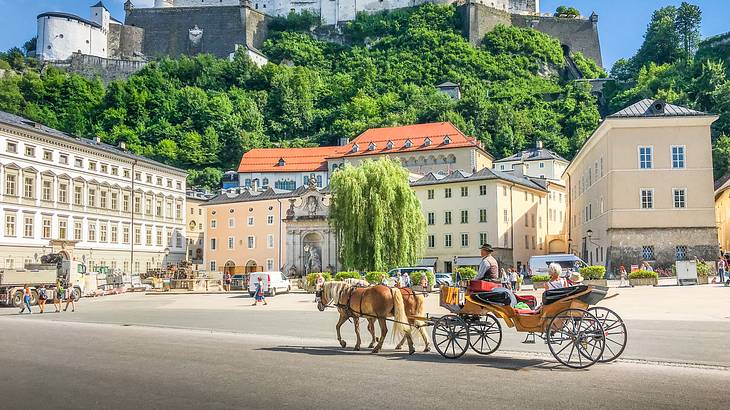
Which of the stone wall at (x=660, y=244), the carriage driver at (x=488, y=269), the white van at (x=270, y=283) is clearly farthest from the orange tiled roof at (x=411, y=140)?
the carriage driver at (x=488, y=269)

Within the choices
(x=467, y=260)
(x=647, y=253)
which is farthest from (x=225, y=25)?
(x=647, y=253)

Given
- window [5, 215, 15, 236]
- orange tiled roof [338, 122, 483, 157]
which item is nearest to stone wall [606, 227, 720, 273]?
window [5, 215, 15, 236]

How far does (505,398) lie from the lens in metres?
8.80

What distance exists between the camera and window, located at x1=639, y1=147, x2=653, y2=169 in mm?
42375

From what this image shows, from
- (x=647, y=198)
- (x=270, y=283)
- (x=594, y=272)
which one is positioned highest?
(x=647, y=198)

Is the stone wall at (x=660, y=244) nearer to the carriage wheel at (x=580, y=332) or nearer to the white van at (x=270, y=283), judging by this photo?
the white van at (x=270, y=283)

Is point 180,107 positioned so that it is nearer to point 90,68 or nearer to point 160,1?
point 90,68

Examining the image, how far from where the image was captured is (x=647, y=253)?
42.7 m

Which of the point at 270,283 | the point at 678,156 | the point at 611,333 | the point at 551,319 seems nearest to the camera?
the point at 551,319

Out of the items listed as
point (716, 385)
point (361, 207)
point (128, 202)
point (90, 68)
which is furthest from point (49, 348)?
point (90, 68)

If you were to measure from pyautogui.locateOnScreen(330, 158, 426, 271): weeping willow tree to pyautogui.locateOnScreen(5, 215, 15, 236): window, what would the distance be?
24.4 meters

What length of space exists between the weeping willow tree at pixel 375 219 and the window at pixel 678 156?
15.5 metres

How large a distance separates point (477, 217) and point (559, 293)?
1992 inches

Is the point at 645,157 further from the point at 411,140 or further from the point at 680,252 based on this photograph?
the point at 411,140
